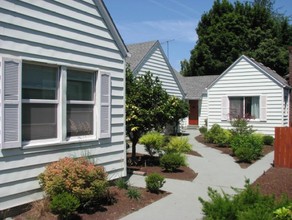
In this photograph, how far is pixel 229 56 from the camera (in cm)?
4159

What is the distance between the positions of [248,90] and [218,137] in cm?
451

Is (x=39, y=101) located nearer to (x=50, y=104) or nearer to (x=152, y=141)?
(x=50, y=104)

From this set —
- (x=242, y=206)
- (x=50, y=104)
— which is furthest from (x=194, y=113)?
(x=242, y=206)

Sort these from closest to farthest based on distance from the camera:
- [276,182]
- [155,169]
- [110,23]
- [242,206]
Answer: [242,206], [110,23], [276,182], [155,169]

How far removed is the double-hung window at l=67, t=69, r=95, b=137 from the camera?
25.3 ft

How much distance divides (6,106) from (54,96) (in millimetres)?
1329

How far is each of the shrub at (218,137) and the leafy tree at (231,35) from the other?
22844mm

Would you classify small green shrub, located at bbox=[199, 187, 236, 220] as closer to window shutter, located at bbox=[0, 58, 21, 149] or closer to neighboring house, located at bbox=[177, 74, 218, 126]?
window shutter, located at bbox=[0, 58, 21, 149]

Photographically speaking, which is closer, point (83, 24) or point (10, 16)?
point (10, 16)

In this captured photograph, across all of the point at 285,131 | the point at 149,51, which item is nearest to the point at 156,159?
the point at 285,131

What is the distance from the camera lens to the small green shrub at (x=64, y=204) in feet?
19.3

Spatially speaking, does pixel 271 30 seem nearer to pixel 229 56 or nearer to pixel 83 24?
pixel 229 56

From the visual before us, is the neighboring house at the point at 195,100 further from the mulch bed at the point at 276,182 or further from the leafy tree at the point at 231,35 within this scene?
the mulch bed at the point at 276,182

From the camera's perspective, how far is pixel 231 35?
136 ft
